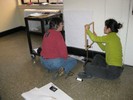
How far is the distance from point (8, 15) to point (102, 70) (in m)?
3.15

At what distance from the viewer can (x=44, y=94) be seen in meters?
1.94

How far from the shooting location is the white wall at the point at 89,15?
233 centimetres

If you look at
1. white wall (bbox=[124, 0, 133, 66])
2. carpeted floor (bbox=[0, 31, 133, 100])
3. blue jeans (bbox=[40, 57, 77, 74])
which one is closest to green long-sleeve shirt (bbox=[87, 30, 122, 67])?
carpeted floor (bbox=[0, 31, 133, 100])

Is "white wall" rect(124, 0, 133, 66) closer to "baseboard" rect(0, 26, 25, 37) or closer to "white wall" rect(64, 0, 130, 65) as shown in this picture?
"white wall" rect(64, 0, 130, 65)

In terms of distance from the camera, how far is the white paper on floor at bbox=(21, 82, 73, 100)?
1878mm

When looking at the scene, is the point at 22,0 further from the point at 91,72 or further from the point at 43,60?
the point at 91,72

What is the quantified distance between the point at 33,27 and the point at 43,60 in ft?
4.81

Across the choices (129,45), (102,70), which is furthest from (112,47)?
Answer: (129,45)

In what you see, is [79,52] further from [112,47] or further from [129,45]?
[112,47]

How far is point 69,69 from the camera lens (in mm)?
2408

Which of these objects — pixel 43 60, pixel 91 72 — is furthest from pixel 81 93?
pixel 43 60

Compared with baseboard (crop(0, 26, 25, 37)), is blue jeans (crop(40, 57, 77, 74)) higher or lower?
lower

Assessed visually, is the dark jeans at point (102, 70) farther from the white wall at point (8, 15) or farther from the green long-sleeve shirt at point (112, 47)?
the white wall at point (8, 15)

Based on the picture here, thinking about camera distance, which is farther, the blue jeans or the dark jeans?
the blue jeans
